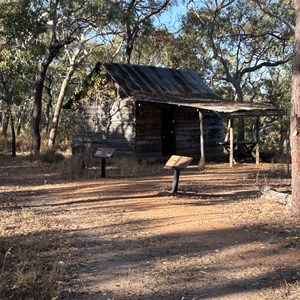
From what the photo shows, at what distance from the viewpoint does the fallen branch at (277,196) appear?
29.1 ft

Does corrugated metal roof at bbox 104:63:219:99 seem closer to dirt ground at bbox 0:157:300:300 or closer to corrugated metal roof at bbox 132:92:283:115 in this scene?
corrugated metal roof at bbox 132:92:283:115

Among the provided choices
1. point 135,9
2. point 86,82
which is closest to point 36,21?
point 86,82

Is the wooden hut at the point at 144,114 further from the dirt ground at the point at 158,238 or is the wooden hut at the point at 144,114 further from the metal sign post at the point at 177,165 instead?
the metal sign post at the point at 177,165

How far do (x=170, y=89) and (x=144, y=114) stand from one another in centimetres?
244

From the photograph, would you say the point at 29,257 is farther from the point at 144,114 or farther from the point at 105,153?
the point at 144,114

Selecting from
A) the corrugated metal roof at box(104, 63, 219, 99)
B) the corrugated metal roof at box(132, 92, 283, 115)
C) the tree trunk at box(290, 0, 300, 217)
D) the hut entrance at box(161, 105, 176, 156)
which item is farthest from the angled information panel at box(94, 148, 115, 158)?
the tree trunk at box(290, 0, 300, 217)

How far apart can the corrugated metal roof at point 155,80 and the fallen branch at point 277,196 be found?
9.53 metres

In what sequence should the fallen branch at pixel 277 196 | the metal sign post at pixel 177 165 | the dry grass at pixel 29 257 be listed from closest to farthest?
the dry grass at pixel 29 257
the fallen branch at pixel 277 196
the metal sign post at pixel 177 165

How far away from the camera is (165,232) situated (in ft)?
23.2

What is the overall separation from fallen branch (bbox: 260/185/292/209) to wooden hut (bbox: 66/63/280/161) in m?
7.44

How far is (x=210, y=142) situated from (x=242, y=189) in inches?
410

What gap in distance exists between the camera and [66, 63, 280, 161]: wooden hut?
18.4 metres

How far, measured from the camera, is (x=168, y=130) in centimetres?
2020

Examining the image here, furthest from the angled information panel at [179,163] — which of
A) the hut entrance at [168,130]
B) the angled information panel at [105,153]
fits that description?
the hut entrance at [168,130]
